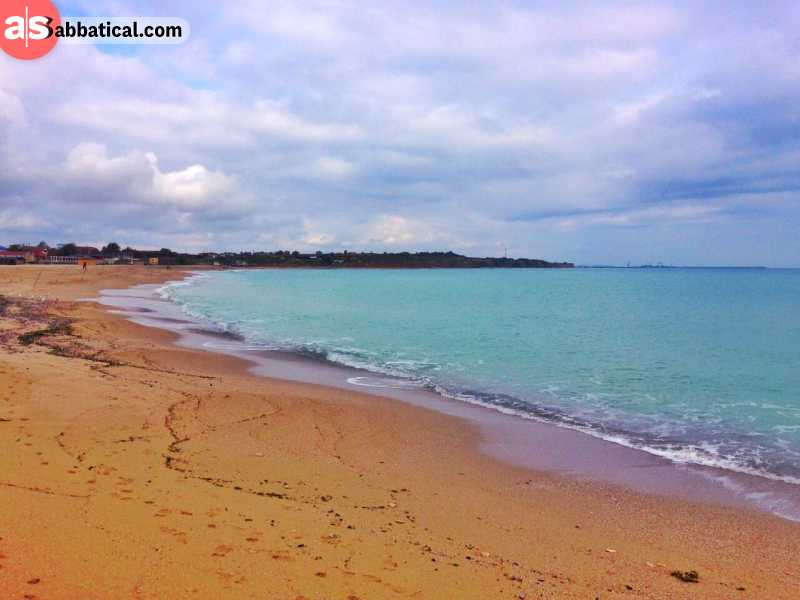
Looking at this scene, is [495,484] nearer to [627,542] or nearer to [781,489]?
[627,542]

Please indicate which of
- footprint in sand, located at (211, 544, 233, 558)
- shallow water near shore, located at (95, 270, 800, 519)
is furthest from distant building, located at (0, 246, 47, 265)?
footprint in sand, located at (211, 544, 233, 558)

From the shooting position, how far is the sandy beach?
15.2 feet

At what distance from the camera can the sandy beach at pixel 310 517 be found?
464 cm

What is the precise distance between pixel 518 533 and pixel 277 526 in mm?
2727

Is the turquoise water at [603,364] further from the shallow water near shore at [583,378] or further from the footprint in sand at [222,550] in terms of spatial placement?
the footprint in sand at [222,550]

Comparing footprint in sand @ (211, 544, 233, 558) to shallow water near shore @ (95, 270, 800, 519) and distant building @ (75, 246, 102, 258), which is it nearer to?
shallow water near shore @ (95, 270, 800, 519)

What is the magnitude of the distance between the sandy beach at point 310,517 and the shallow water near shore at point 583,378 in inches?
54.4

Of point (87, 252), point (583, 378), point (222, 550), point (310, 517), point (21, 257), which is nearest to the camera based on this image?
point (222, 550)

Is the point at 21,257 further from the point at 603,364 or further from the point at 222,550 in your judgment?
the point at 222,550

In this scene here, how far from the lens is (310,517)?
6.13 metres

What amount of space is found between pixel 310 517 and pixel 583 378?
44.4 ft

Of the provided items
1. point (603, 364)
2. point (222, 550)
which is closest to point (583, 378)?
point (603, 364)

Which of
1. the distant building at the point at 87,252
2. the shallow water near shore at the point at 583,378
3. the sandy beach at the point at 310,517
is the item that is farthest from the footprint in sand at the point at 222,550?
the distant building at the point at 87,252

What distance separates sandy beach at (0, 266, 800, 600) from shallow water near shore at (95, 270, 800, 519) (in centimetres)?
138
